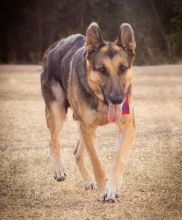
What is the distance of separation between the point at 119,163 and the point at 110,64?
2.89 ft

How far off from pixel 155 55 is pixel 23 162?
11.3m

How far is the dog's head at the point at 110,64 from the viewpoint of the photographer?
20.0 feet

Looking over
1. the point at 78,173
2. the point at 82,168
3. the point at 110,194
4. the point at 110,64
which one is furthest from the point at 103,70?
the point at 78,173

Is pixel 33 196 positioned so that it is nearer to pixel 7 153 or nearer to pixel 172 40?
pixel 7 153

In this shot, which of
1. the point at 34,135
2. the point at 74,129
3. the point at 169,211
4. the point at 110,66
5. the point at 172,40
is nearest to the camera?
the point at 169,211

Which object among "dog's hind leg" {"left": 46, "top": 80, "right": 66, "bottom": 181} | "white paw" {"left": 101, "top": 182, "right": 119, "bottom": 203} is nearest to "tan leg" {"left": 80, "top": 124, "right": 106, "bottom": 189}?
"white paw" {"left": 101, "top": 182, "right": 119, "bottom": 203}

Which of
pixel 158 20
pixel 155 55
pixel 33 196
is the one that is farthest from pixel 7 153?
pixel 155 55

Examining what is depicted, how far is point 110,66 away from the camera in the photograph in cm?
624

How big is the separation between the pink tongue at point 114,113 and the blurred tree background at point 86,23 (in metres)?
4.86

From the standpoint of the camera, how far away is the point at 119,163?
624 centimetres

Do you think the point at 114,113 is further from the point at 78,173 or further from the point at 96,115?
the point at 78,173

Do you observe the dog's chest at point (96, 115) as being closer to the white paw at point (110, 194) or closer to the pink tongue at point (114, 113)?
the pink tongue at point (114, 113)

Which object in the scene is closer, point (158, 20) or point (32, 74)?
point (158, 20)

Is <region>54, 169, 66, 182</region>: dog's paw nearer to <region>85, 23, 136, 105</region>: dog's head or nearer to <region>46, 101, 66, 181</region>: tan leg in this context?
<region>46, 101, 66, 181</region>: tan leg
